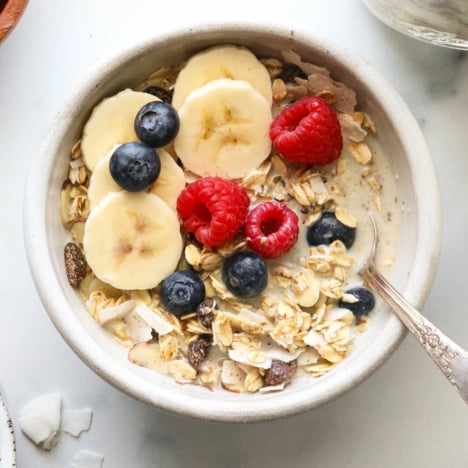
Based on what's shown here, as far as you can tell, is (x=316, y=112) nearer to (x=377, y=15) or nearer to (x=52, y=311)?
(x=377, y=15)

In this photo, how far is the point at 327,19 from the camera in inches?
50.3

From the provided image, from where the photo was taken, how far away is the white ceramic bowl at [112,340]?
1110mm

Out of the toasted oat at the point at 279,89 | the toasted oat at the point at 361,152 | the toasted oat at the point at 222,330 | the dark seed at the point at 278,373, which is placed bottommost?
the dark seed at the point at 278,373

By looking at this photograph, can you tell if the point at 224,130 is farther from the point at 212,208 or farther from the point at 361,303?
the point at 361,303

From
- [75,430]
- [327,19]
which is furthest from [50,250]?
[327,19]

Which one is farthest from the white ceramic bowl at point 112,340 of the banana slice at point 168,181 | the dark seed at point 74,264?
the banana slice at point 168,181

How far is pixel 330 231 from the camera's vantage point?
1.19 meters

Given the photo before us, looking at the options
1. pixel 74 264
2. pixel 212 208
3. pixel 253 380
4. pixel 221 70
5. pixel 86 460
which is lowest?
pixel 86 460

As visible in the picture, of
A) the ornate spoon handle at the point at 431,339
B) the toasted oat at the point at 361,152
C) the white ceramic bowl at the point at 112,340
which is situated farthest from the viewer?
the toasted oat at the point at 361,152

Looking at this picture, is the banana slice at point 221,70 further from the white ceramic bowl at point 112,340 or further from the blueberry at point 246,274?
the blueberry at point 246,274

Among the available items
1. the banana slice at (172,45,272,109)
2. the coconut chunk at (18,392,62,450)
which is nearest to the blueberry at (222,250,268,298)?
the banana slice at (172,45,272,109)

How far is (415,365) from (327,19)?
20.4 inches

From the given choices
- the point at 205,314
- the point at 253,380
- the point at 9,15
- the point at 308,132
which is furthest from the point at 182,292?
the point at 9,15

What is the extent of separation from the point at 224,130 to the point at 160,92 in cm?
11
